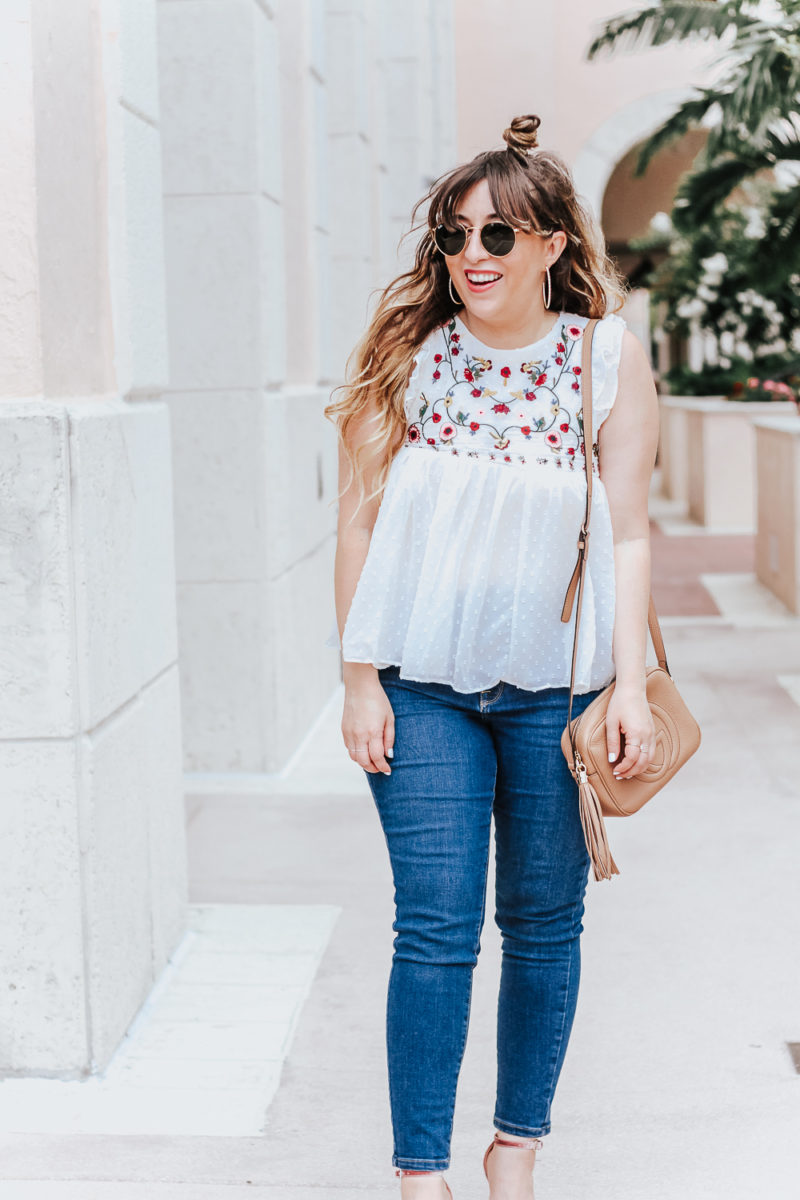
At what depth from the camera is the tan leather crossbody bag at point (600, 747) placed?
241 cm

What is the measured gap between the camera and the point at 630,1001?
377 cm

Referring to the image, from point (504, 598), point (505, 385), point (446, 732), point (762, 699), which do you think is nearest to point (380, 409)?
point (505, 385)

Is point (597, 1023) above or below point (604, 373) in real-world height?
below

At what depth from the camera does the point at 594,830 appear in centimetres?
241

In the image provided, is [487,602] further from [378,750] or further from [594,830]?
[594,830]

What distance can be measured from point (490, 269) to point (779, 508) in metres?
8.36

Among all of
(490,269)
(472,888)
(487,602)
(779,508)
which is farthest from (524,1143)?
(779,508)

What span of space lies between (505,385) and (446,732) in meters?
0.56

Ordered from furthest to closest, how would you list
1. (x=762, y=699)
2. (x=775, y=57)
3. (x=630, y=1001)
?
1. (x=775, y=57)
2. (x=762, y=699)
3. (x=630, y=1001)

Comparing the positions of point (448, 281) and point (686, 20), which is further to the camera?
point (686, 20)

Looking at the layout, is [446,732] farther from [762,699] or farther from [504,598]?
[762,699]

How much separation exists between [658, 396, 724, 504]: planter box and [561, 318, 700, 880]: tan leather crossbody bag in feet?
49.6

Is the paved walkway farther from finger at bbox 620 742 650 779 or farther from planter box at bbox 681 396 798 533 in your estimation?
planter box at bbox 681 396 798 533

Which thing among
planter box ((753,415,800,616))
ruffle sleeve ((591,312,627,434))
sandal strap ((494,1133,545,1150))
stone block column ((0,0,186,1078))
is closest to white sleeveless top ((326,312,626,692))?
ruffle sleeve ((591,312,627,434))
